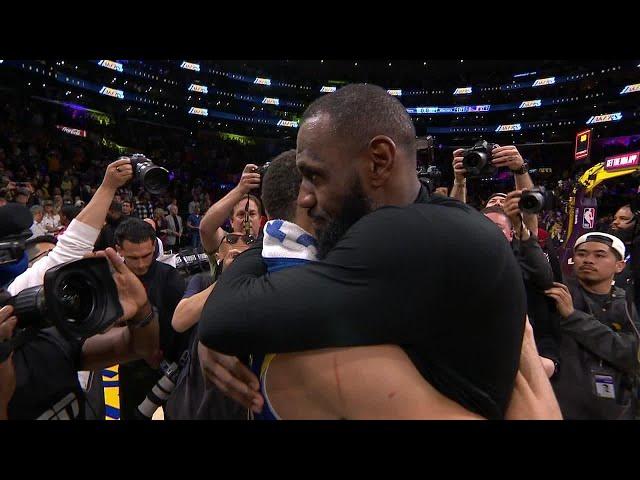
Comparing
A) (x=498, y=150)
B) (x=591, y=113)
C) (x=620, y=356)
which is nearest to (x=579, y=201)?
(x=498, y=150)

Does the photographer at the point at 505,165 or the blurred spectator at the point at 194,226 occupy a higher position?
the photographer at the point at 505,165

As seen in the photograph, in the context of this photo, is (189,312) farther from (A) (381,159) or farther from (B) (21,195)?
(B) (21,195)

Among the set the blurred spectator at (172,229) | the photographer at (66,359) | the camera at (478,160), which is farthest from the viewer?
the blurred spectator at (172,229)

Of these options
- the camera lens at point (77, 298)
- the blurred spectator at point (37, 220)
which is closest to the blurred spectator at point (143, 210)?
the blurred spectator at point (37, 220)

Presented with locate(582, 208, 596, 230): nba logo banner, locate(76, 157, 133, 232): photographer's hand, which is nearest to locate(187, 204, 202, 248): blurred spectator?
locate(582, 208, 596, 230): nba logo banner

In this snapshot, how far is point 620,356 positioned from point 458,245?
185 centimetres

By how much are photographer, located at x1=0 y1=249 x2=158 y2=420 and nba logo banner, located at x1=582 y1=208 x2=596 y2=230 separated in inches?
228

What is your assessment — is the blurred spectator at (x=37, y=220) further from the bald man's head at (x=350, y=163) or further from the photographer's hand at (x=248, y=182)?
the bald man's head at (x=350, y=163)

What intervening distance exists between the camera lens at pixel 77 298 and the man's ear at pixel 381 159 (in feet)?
2.91

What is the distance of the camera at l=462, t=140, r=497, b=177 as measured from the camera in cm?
286

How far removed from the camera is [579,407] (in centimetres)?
231

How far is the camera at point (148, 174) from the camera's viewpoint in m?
2.34

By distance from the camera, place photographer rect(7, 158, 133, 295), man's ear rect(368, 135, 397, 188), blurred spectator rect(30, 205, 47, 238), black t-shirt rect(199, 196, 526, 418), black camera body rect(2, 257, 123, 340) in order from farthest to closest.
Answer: blurred spectator rect(30, 205, 47, 238) < photographer rect(7, 158, 133, 295) < black camera body rect(2, 257, 123, 340) < man's ear rect(368, 135, 397, 188) < black t-shirt rect(199, 196, 526, 418)

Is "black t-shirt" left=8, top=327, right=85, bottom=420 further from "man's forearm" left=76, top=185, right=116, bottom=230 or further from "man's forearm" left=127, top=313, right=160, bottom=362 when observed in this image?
"man's forearm" left=76, top=185, right=116, bottom=230
